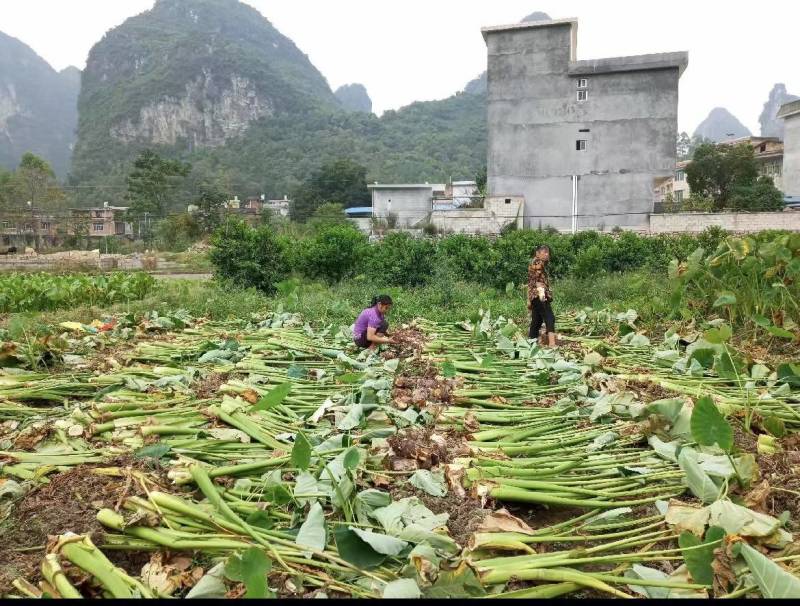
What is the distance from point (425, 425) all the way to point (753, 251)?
16.2ft

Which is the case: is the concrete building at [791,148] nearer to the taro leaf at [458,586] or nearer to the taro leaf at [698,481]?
the taro leaf at [698,481]

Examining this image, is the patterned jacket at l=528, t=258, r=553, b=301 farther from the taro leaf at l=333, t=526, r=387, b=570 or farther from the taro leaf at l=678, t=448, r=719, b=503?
the taro leaf at l=333, t=526, r=387, b=570

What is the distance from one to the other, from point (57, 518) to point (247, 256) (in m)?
11.6

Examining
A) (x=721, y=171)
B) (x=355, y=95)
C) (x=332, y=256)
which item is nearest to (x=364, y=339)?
(x=332, y=256)

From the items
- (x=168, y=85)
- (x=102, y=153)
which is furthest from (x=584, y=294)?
(x=168, y=85)

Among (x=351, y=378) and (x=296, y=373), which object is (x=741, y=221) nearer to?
(x=296, y=373)

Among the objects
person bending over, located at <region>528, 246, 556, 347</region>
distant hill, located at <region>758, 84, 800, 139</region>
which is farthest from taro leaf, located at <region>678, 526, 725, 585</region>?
distant hill, located at <region>758, 84, 800, 139</region>

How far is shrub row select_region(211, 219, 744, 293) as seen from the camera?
13.6 meters

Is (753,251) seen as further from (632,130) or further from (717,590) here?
(632,130)

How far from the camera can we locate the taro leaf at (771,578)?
181cm

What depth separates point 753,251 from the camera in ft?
22.1

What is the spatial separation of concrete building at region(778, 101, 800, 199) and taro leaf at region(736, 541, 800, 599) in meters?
38.5

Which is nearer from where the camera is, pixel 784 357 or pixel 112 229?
pixel 784 357

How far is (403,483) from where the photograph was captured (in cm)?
285
